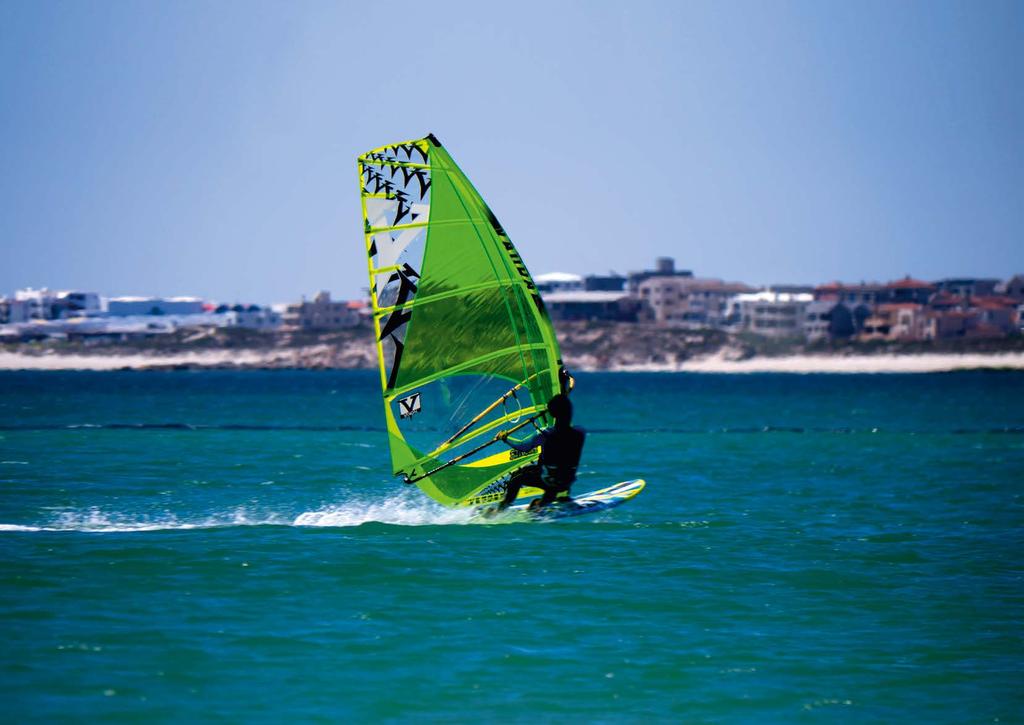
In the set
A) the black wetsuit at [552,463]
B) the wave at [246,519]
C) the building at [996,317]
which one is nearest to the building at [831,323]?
the building at [996,317]

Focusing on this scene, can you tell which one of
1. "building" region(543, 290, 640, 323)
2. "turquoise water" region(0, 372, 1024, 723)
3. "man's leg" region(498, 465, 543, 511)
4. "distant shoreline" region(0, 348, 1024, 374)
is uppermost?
"building" region(543, 290, 640, 323)

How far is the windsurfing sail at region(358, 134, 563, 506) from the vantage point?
17.5 m

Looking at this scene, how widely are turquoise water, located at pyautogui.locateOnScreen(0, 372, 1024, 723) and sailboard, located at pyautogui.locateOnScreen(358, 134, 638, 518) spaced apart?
114 centimetres

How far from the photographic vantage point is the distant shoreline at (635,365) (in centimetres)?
14262

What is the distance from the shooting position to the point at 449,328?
17812mm

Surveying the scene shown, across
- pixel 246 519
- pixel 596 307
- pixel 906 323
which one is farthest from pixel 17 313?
pixel 246 519

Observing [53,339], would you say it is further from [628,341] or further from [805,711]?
[805,711]

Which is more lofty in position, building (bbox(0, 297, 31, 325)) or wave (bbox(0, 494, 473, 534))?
building (bbox(0, 297, 31, 325))

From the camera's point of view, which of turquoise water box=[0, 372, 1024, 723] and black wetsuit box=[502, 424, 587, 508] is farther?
black wetsuit box=[502, 424, 587, 508]

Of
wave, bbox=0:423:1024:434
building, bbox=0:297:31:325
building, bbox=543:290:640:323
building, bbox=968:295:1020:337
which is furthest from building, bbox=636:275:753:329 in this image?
wave, bbox=0:423:1024:434

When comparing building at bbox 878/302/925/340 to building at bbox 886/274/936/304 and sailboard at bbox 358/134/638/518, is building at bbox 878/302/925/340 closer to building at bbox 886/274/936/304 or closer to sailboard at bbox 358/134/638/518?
building at bbox 886/274/936/304

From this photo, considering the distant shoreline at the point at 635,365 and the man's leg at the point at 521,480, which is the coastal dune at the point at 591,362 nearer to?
the distant shoreline at the point at 635,365

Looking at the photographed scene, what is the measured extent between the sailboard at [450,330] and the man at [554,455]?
0.18 meters

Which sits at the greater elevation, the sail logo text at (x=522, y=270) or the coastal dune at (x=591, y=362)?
the sail logo text at (x=522, y=270)
